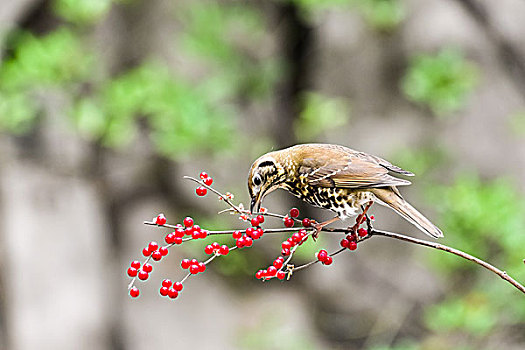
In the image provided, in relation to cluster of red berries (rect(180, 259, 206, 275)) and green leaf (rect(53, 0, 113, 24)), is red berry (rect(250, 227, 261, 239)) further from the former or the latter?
green leaf (rect(53, 0, 113, 24))

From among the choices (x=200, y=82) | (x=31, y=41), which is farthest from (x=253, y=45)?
(x=31, y=41)

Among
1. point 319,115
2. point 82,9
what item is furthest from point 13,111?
point 319,115

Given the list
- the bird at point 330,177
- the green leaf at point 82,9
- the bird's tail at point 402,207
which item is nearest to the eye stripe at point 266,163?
the bird at point 330,177

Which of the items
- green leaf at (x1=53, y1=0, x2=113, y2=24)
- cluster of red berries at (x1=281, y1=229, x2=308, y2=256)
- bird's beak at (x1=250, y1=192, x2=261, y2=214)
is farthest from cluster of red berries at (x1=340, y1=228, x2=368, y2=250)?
green leaf at (x1=53, y1=0, x2=113, y2=24)

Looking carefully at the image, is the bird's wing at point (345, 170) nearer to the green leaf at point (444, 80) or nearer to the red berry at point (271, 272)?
the red berry at point (271, 272)

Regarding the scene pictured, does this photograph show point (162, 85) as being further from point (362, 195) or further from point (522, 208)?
point (362, 195)

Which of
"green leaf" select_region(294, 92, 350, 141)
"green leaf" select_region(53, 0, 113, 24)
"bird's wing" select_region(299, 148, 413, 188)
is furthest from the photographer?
"green leaf" select_region(294, 92, 350, 141)

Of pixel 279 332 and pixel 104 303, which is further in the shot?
pixel 104 303
